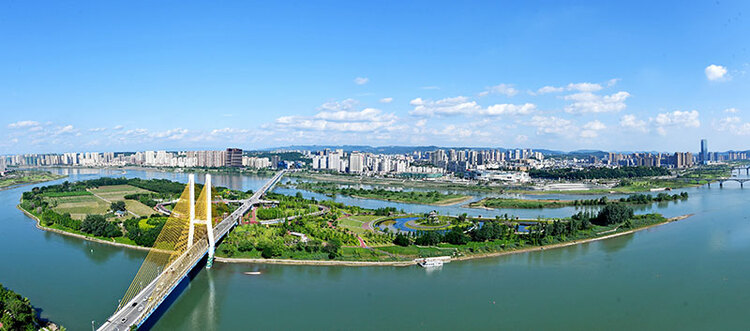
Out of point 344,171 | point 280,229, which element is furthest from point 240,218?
point 344,171

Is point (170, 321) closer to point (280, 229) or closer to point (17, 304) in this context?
point (17, 304)

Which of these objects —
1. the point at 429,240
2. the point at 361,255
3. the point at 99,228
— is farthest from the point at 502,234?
the point at 99,228

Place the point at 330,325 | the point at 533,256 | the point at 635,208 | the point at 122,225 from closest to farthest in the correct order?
the point at 330,325, the point at 533,256, the point at 122,225, the point at 635,208

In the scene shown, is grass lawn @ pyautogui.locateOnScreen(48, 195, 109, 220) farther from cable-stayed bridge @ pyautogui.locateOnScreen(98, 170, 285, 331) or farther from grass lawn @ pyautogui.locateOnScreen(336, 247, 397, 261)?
grass lawn @ pyautogui.locateOnScreen(336, 247, 397, 261)

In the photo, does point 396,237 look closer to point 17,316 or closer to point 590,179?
point 17,316

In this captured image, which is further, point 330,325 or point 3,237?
point 3,237

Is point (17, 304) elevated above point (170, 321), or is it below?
above

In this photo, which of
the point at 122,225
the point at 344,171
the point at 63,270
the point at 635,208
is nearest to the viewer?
the point at 63,270
